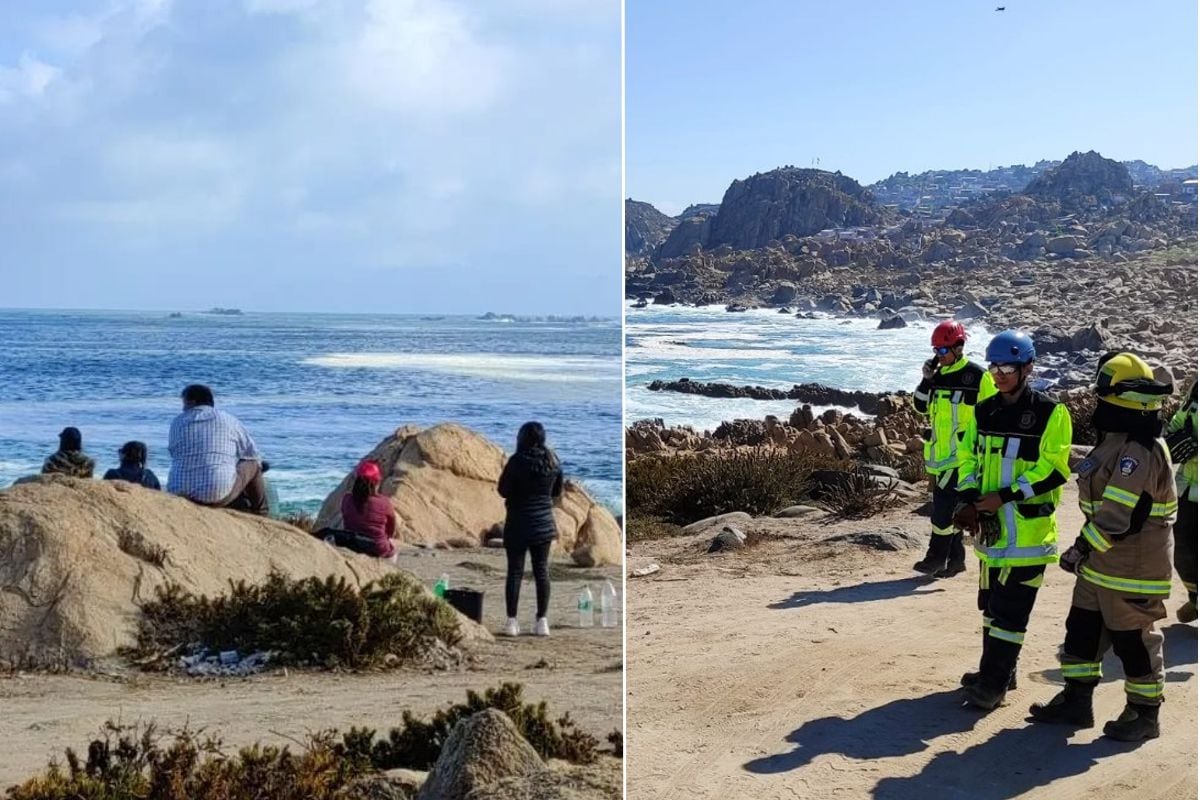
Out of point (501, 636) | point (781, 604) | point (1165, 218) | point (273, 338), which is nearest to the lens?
point (781, 604)

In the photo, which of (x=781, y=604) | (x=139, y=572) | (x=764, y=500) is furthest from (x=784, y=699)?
(x=764, y=500)

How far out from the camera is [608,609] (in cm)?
913

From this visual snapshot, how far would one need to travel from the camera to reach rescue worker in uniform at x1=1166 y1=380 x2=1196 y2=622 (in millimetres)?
5754

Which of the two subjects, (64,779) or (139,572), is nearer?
(64,779)

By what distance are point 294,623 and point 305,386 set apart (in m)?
35.7

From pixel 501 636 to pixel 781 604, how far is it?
200 cm

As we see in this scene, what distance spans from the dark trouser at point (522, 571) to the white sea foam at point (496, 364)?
120 feet

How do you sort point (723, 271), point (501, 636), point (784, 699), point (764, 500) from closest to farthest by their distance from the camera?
point (784, 699) < point (501, 636) < point (764, 500) < point (723, 271)

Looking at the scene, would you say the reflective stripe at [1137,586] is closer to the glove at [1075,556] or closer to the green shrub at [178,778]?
the glove at [1075,556]

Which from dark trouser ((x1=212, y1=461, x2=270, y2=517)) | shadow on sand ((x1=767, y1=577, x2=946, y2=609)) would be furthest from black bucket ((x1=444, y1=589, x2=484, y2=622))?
shadow on sand ((x1=767, y1=577, x2=946, y2=609))

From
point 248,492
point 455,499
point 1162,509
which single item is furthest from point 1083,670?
point 455,499

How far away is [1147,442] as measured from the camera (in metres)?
4.44

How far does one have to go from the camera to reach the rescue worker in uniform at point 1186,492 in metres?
5.75

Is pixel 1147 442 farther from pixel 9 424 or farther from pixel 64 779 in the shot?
pixel 9 424
